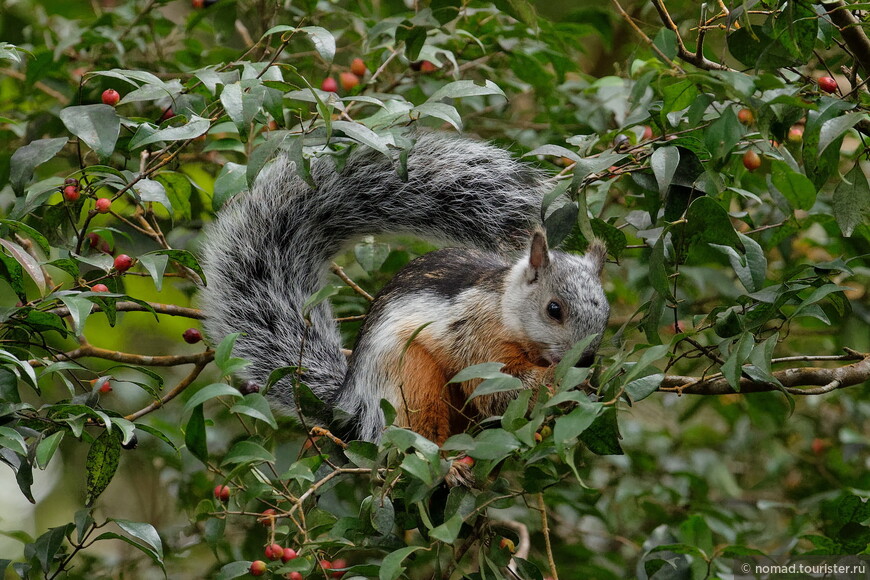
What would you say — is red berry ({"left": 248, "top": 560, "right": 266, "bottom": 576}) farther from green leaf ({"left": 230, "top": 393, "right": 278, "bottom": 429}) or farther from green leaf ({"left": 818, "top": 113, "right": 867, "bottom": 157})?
green leaf ({"left": 818, "top": 113, "right": 867, "bottom": 157})

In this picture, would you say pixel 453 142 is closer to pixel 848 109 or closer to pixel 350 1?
pixel 848 109

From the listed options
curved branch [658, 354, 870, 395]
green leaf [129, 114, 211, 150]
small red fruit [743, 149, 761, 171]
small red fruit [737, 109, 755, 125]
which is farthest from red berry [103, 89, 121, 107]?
small red fruit [737, 109, 755, 125]

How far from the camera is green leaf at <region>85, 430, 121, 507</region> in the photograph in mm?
1955

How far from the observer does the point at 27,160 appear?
2.14 m

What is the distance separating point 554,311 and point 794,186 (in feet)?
2.80

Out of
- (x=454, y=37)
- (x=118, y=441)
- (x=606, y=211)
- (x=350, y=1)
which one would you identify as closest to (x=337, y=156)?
(x=118, y=441)

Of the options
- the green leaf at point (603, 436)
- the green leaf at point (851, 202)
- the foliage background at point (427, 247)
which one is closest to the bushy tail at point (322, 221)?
the foliage background at point (427, 247)

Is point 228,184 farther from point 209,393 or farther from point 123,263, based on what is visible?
point 209,393

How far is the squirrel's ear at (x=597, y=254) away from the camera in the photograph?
2852 mm

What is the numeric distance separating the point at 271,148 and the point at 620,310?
2955 mm

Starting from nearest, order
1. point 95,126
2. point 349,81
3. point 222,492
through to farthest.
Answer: point 95,126
point 222,492
point 349,81

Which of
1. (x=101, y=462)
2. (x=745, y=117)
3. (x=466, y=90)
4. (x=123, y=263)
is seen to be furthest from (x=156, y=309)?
(x=745, y=117)

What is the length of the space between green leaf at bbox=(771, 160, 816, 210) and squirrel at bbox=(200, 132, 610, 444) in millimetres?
712

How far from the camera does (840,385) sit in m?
2.28
